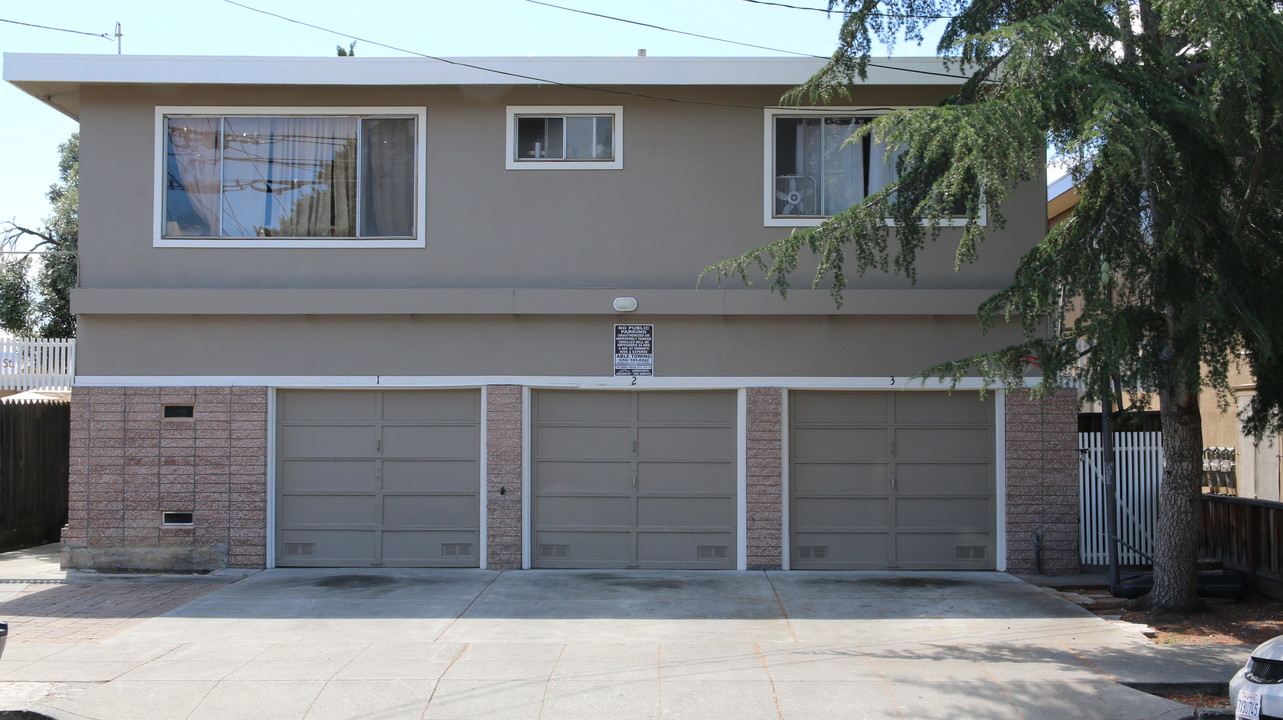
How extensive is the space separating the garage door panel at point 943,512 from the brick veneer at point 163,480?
7514mm

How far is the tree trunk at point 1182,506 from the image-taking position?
9617 millimetres

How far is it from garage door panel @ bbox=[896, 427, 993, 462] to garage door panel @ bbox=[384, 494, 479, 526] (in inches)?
206

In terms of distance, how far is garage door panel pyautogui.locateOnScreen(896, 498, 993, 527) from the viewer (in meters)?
12.2

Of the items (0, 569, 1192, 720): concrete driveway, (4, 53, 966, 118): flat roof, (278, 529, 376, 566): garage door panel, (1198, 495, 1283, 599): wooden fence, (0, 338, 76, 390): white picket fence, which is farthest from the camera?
(0, 338, 76, 390): white picket fence

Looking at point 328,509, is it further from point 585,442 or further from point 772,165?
point 772,165

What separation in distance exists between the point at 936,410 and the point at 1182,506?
314cm

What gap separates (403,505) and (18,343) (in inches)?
240

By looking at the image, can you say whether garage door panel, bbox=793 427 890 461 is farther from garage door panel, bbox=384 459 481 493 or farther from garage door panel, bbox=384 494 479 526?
garage door panel, bbox=384 494 479 526

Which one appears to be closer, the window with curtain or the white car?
the white car

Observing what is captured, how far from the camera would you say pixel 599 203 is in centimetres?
1224

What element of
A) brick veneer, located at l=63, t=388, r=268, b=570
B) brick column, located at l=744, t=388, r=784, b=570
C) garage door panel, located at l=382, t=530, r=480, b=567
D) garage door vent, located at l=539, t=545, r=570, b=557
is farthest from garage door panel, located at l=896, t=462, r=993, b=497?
brick veneer, located at l=63, t=388, r=268, b=570

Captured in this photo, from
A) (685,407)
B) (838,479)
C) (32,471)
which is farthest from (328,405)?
(838,479)

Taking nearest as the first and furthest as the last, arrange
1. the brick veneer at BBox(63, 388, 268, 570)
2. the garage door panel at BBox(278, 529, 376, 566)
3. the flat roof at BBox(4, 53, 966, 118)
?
the flat roof at BBox(4, 53, 966, 118)
the brick veneer at BBox(63, 388, 268, 570)
the garage door panel at BBox(278, 529, 376, 566)

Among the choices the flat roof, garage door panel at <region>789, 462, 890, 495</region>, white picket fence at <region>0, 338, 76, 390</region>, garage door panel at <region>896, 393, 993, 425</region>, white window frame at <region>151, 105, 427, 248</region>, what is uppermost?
the flat roof
